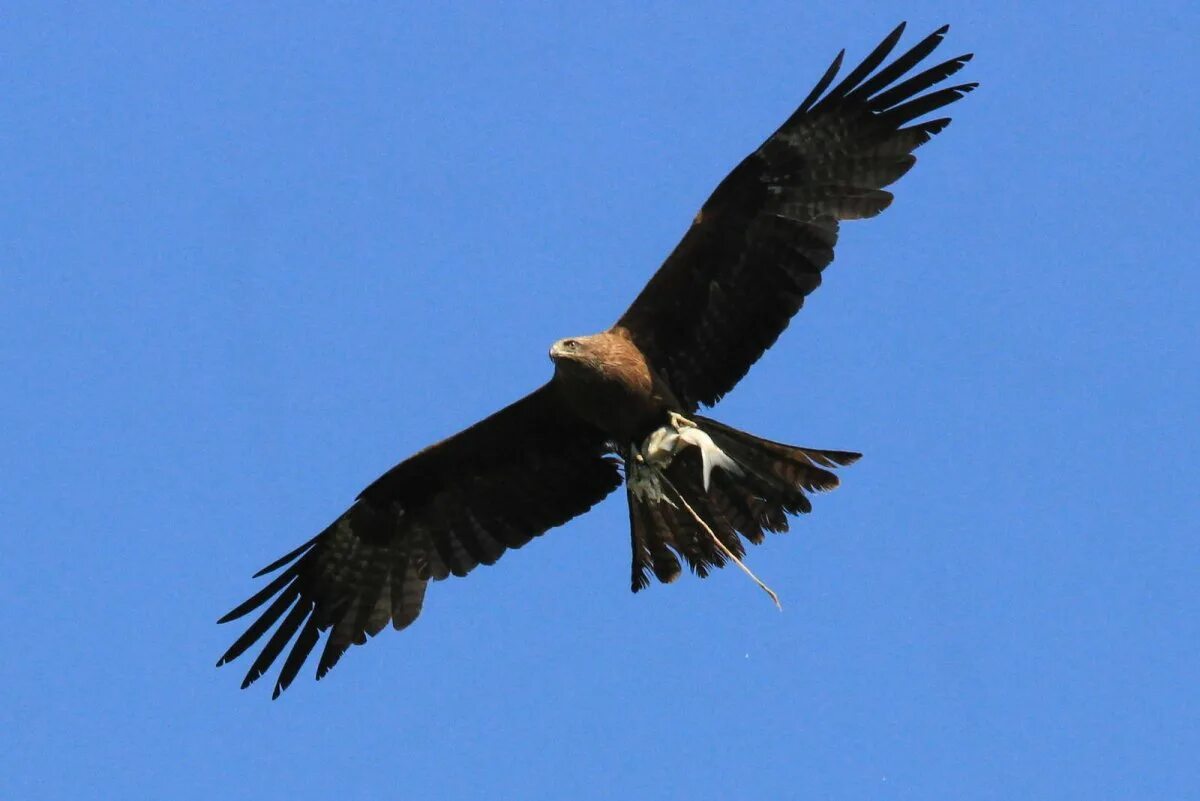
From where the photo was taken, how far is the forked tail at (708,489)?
33.2 ft

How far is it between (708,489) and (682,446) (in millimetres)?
352

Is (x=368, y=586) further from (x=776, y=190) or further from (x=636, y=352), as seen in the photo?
(x=776, y=190)

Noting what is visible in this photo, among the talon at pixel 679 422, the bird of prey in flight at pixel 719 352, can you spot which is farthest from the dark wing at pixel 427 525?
the talon at pixel 679 422

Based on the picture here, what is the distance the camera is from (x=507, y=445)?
1085 centimetres

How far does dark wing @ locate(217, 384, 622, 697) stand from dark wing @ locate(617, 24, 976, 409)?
1.00 meters

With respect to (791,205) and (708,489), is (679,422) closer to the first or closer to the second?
(708,489)

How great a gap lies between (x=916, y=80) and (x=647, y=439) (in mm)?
2376

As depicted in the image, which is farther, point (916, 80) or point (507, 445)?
point (507, 445)

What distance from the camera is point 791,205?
10.2 metres

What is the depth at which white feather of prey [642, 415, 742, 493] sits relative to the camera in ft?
33.0

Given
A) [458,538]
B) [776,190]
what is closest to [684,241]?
[776,190]

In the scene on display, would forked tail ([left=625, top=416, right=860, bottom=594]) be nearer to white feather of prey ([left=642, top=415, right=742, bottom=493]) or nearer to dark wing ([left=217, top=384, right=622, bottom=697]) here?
white feather of prey ([left=642, top=415, right=742, bottom=493])

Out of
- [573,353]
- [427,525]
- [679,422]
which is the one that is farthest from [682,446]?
[427,525]

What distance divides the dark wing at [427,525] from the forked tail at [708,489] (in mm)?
518
